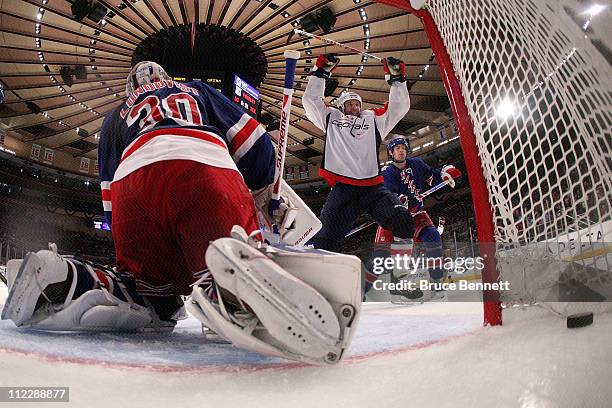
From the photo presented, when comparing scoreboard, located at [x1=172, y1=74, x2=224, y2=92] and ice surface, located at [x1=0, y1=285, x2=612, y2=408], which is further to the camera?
scoreboard, located at [x1=172, y1=74, x2=224, y2=92]

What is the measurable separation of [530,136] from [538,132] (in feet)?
0.09

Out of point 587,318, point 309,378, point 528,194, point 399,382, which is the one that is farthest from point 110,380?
point 528,194

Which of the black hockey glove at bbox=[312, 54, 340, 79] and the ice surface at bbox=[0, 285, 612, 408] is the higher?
the black hockey glove at bbox=[312, 54, 340, 79]

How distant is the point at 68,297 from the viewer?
37.1 inches

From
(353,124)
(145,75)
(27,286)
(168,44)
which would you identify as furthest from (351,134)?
(168,44)

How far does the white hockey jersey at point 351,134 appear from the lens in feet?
8.91

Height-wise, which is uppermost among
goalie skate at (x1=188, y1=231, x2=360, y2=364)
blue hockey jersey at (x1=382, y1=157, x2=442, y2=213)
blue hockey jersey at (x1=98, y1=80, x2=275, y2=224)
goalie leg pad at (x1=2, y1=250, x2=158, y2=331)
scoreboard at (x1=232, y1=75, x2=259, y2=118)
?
scoreboard at (x1=232, y1=75, x2=259, y2=118)

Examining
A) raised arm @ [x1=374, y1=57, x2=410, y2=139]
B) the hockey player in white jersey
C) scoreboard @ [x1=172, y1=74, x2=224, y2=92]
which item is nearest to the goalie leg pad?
the hockey player in white jersey

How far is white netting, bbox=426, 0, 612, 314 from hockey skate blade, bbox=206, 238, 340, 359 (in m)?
0.56

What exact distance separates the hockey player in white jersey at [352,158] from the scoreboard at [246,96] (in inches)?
158

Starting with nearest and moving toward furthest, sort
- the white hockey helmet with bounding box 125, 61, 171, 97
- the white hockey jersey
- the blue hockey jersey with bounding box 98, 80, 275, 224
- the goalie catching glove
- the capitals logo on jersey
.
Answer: the blue hockey jersey with bounding box 98, 80, 275, 224 < the goalie catching glove < the white hockey helmet with bounding box 125, 61, 171, 97 < the white hockey jersey < the capitals logo on jersey

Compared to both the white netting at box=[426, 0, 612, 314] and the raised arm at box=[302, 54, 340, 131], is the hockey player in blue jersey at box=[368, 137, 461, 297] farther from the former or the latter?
the white netting at box=[426, 0, 612, 314]

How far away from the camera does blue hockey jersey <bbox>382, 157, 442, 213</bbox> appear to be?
333 centimetres

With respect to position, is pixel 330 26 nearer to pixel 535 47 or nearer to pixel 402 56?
pixel 402 56
